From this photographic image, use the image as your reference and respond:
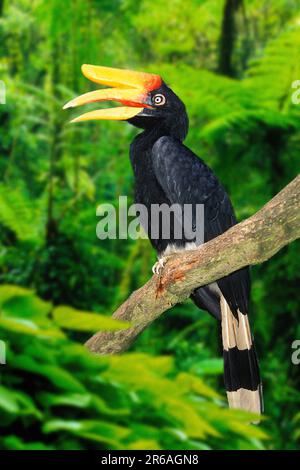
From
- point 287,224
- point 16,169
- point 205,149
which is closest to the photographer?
point 287,224

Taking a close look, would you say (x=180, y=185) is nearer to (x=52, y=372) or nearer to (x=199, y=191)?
(x=199, y=191)

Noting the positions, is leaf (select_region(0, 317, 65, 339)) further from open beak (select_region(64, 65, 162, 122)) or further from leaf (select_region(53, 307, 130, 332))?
open beak (select_region(64, 65, 162, 122))

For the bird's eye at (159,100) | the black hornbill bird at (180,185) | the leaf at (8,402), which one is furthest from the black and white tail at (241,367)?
the leaf at (8,402)

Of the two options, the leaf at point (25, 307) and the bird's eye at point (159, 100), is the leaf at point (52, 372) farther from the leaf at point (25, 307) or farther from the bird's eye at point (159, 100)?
the bird's eye at point (159, 100)

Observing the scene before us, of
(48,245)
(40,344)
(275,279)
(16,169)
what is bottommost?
(40,344)

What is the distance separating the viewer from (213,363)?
4.09 metres

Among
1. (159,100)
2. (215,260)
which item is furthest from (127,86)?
(215,260)

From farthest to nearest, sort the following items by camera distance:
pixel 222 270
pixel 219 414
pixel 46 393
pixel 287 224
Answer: pixel 222 270, pixel 287 224, pixel 219 414, pixel 46 393

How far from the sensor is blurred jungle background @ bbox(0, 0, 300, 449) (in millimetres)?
1142

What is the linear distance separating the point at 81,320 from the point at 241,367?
1.73m

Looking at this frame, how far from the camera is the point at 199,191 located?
2973 millimetres
